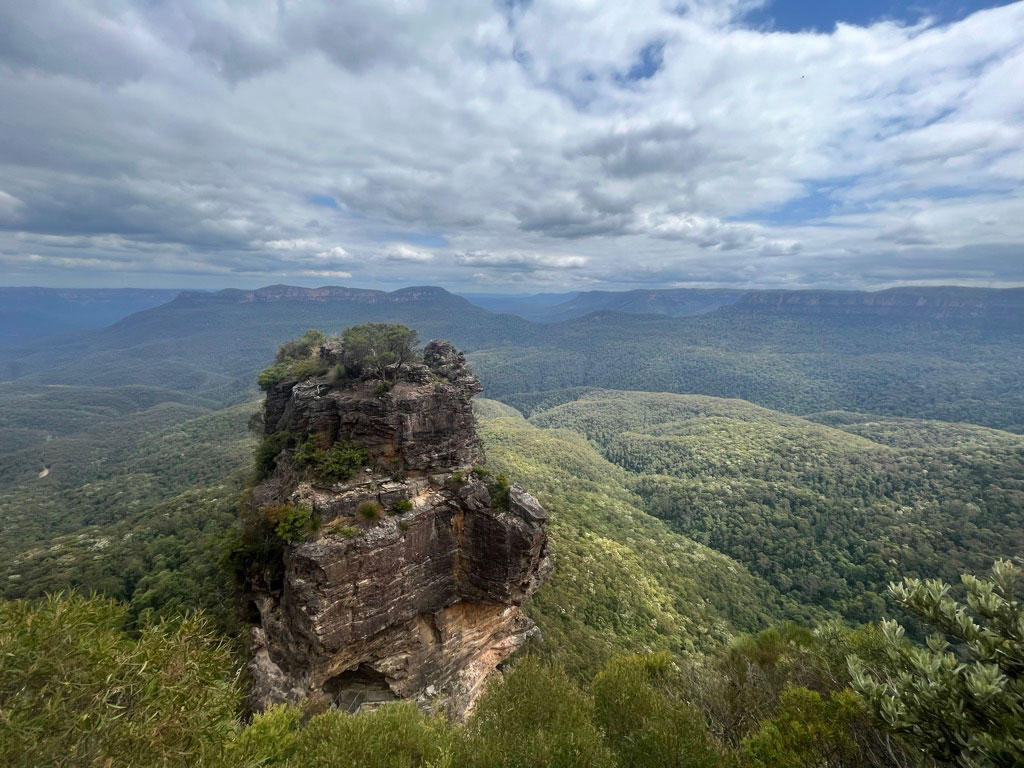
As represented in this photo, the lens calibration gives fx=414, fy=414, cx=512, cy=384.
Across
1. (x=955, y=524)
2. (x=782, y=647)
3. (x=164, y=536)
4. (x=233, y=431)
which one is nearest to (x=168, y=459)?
(x=233, y=431)

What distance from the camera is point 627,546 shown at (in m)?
64.6

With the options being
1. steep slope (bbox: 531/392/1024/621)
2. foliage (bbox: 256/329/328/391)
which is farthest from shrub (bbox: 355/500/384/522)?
steep slope (bbox: 531/392/1024/621)

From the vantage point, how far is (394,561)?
2384 cm

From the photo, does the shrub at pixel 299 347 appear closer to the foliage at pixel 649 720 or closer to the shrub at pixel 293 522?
the shrub at pixel 293 522

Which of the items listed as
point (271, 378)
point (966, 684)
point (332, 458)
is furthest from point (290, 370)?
point (966, 684)

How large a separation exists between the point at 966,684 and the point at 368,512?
23.3 metres

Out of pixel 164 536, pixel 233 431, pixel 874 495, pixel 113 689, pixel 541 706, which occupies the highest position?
pixel 113 689

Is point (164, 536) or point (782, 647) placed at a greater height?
point (782, 647)

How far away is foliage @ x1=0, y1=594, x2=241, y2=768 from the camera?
7.60 meters

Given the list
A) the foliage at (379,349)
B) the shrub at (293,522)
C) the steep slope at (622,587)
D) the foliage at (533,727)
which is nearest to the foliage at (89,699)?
the foliage at (533,727)

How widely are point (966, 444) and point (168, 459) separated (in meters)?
217

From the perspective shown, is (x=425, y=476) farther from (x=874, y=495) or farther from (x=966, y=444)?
(x=966, y=444)

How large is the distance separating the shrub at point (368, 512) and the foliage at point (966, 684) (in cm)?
2145

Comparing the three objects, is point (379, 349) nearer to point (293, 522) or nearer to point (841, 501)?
point (293, 522)
